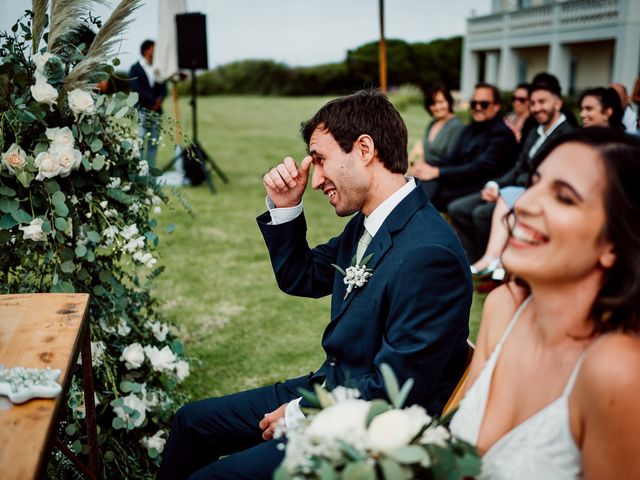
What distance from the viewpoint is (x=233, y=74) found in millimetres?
29891

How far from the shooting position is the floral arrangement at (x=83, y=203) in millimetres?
2449

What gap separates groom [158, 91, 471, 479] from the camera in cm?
186

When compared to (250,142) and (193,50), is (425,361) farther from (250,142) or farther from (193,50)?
Answer: (250,142)

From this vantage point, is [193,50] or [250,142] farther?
[250,142]

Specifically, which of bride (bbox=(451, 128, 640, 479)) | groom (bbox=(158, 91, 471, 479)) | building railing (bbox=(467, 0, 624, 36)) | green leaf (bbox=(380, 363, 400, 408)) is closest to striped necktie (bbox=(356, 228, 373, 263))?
groom (bbox=(158, 91, 471, 479))

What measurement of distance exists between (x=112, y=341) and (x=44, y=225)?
→ 68cm

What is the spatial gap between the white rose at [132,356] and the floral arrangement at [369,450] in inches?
69.0

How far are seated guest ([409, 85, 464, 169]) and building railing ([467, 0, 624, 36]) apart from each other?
16071mm

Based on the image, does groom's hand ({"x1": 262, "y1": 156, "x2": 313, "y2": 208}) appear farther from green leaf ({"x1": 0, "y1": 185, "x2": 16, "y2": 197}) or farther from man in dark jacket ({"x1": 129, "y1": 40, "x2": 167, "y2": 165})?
man in dark jacket ({"x1": 129, "y1": 40, "x2": 167, "y2": 165})

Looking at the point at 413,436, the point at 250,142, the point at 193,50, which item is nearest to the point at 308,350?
the point at 413,436

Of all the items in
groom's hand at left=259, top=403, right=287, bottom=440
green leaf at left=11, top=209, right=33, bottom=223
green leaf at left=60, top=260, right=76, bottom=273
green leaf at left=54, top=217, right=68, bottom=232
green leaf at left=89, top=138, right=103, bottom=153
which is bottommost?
groom's hand at left=259, top=403, right=287, bottom=440

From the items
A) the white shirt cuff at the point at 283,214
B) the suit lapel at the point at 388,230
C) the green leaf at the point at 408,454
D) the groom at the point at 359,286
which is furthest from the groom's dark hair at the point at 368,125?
the green leaf at the point at 408,454

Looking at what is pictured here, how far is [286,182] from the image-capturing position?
7.85 ft

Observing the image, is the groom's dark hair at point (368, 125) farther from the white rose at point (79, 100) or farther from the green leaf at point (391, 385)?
the green leaf at point (391, 385)
